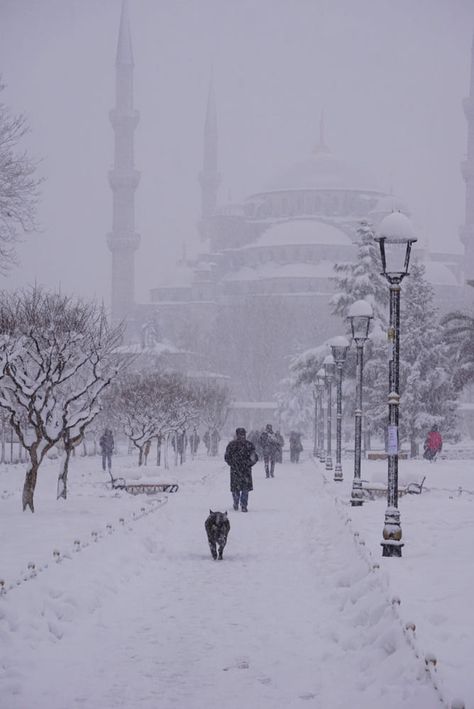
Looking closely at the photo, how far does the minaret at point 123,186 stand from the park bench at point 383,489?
8577cm

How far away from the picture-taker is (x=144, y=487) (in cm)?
2323

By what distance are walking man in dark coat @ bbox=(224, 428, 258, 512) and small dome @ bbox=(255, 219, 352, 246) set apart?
96579 millimetres

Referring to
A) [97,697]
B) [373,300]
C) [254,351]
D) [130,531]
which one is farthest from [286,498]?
[254,351]

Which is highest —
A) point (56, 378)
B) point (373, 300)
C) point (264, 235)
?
point (264, 235)

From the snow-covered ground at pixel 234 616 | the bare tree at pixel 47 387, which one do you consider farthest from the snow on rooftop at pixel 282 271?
the snow-covered ground at pixel 234 616

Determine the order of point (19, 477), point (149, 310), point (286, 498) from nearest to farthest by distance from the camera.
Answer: point (286, 498) < point (19, 477) < point (149, 310)

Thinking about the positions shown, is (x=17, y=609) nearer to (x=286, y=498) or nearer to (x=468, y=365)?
(x=286, y=498)

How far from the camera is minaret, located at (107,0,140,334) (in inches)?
4269

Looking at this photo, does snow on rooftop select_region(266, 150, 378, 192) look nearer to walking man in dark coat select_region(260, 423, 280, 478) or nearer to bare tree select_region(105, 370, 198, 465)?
bare tree select_region(105, 370, 198, 465)

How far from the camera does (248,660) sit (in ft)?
24.8

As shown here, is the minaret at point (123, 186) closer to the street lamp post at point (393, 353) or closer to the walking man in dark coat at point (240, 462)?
the walking man in dark coat at point (240, 462)

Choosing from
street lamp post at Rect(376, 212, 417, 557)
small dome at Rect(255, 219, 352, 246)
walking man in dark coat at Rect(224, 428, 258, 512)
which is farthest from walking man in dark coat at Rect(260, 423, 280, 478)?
small dome at Rect(255, 219, 352, 246)

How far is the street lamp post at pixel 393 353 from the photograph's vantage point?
1155 cm

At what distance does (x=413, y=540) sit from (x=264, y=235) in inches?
4247
